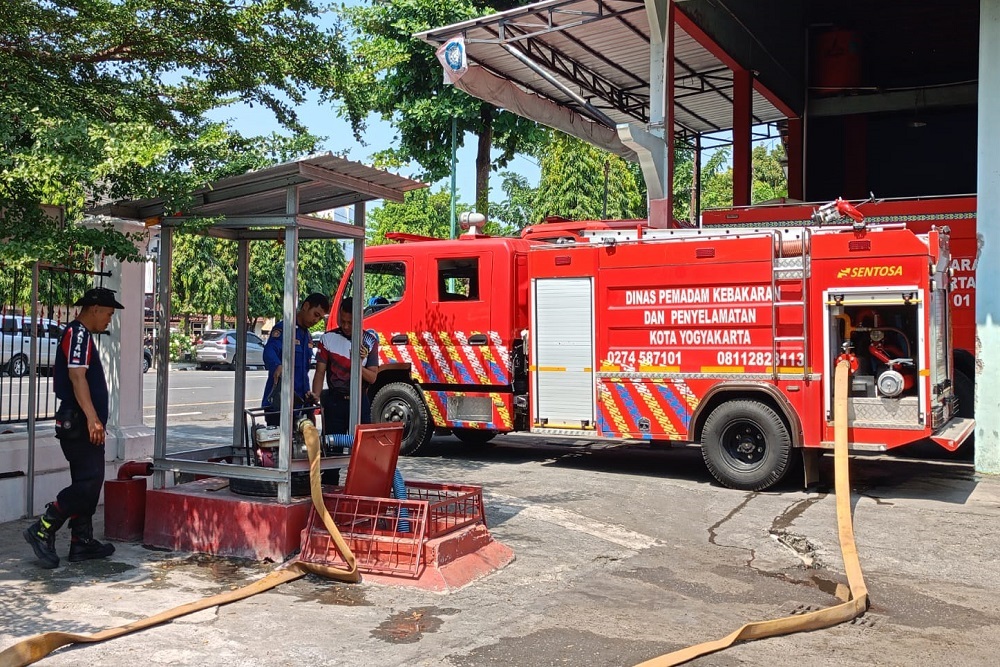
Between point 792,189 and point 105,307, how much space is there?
18149mm

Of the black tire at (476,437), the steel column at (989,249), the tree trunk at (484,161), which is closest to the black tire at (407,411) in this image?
the black tire at (476,437)

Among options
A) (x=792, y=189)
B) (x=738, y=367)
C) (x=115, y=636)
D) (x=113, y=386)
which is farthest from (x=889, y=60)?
(x=115, y=636)

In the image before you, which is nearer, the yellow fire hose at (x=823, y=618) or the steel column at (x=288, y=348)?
the yellow fire hose at (x=823, y=618)

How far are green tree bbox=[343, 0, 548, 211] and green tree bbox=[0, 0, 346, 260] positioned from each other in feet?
21.7

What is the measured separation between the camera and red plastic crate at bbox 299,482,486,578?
569cm

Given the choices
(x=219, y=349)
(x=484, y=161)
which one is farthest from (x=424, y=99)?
(x=219, y=349)

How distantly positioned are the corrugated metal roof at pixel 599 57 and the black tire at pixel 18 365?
8.64 m

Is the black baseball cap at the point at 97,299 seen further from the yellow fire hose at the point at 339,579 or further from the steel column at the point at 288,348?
the yellow fire hose at the point at 339,579

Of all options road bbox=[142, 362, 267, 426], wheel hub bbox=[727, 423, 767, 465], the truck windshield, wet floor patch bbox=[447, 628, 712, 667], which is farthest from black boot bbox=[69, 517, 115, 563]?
Result: wheel hub bbox=[727, 423, 767, 465]

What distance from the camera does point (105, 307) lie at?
6.13 metres

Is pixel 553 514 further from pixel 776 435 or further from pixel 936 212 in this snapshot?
pixel 936 212

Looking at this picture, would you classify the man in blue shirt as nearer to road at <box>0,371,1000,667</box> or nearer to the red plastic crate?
the red plastic crate

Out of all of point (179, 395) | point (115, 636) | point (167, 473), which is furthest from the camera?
point (179, 395)

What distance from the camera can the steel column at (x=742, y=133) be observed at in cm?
1738
